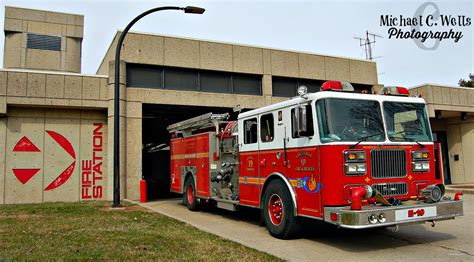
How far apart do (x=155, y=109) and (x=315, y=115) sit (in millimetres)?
12120

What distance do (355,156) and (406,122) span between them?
1.59 metres

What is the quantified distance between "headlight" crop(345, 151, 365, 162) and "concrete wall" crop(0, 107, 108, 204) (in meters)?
11.4

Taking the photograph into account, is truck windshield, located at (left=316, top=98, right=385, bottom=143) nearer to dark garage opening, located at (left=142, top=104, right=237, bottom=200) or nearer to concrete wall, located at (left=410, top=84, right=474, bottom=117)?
dark garage opening, located at (left=142, top=104, right=237, bottom=200)

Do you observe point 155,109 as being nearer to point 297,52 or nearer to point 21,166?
point 21,166

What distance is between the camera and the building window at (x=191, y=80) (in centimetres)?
1564

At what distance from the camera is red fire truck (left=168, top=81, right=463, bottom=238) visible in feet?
21.0

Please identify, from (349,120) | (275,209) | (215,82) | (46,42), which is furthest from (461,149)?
(46,42)

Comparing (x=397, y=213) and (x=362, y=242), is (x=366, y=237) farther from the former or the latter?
(x=397, y=213)

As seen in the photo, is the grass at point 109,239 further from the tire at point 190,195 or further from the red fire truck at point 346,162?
the tire at point 190,195

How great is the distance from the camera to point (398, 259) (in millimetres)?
5977

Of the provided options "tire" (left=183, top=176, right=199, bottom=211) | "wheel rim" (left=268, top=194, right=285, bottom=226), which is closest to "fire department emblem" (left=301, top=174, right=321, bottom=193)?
"wheel rim" (left=268, top=194, right=285, bottom=226)

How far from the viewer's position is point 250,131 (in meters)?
8.99

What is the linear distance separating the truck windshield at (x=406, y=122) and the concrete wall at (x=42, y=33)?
18.4 meters

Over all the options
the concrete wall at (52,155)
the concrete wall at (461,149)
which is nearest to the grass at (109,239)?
the concrete wall at (52,155)
